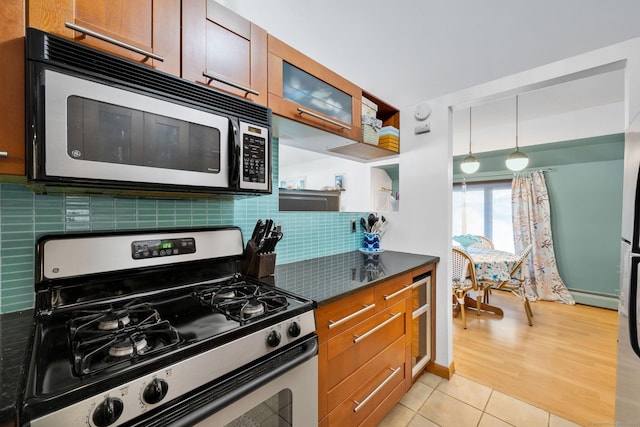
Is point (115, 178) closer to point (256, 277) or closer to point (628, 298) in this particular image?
point (256, 277)

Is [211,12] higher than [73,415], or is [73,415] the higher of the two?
[211,12]

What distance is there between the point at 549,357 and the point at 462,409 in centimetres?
124

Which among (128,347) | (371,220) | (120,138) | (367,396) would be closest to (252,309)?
(128,347)

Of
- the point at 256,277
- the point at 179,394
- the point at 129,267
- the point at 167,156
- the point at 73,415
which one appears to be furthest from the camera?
the point at 256,277

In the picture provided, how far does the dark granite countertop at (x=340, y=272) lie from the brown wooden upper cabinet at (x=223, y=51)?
0.87 m

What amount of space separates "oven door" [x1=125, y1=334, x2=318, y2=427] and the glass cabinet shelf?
1.15 meters

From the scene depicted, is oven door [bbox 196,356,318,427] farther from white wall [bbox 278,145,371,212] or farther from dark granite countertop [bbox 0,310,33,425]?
white wall [bbox 278,145,371,212]

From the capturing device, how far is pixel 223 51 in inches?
41.7

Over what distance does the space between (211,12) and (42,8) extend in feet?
1.69

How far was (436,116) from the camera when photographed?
6.37ft

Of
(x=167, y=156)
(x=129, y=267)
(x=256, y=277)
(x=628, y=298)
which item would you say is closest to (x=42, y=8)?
(x=167, y=156)

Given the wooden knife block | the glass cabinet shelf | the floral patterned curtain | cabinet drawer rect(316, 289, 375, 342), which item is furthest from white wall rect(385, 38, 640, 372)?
the floral patterned curtain

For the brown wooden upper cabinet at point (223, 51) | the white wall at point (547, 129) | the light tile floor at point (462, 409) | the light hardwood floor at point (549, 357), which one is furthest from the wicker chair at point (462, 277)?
the brown wooden upper cabinet at point (223, 51)

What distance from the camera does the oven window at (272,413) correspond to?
0.84 metres
